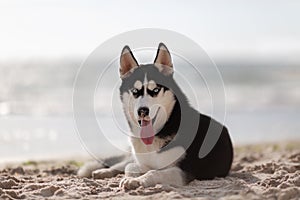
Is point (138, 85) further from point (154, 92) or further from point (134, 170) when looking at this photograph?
point (134, 170)

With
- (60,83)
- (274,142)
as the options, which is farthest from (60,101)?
(274,142)

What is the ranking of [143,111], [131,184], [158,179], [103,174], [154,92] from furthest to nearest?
1. [103,174]
2. [154,92]
3. [143,111]
4. [158,179]
5. [131,184]

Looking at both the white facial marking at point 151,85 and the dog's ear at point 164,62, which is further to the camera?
the dog's ear at point 164,62

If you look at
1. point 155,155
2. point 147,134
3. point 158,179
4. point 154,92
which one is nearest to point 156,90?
point 154,92

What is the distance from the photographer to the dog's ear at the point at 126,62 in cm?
557

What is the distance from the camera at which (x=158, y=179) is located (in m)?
5.11

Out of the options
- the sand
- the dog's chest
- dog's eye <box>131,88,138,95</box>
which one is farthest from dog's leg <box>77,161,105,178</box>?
dog's eye <box>131,88,138,95</box>

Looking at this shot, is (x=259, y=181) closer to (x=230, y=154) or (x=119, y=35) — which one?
(x=230, y=154)

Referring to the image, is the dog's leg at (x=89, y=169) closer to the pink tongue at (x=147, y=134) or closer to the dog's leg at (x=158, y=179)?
the pink tongue at (x=147, y=134)

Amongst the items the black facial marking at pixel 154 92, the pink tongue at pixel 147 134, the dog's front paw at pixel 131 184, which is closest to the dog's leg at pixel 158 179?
the dog's front paw at pixel 131 184

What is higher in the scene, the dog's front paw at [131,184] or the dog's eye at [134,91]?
the dog's eye at [134,91]

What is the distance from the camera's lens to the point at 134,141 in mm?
5668

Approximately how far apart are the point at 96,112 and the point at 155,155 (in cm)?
689

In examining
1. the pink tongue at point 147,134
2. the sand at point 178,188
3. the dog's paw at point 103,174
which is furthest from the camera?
the dog's paw at point 103,174
